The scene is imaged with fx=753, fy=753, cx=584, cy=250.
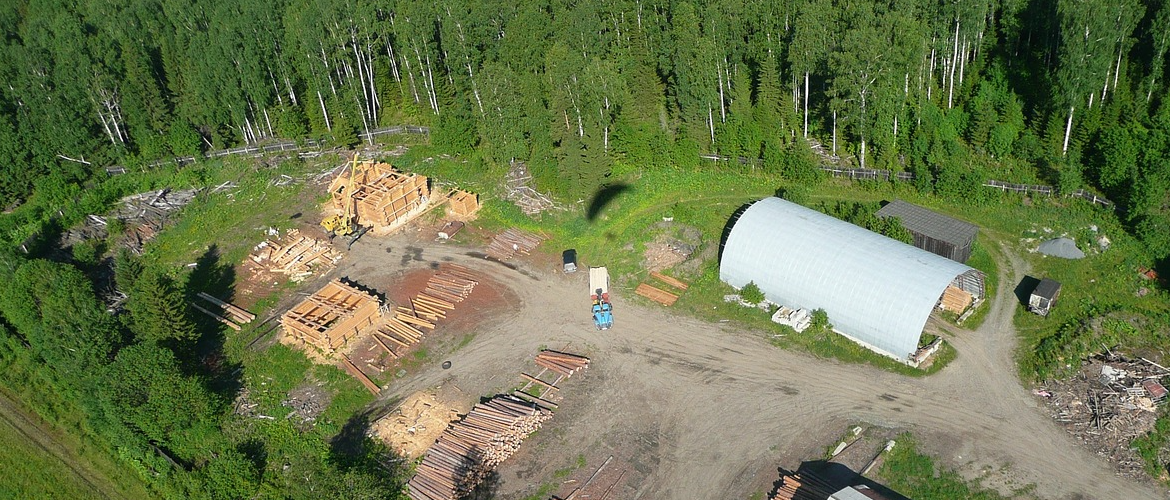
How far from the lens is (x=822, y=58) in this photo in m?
62.4

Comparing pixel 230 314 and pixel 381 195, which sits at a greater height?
pixel 381 195

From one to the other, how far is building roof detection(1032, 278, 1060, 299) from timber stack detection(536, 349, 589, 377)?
28143 mm

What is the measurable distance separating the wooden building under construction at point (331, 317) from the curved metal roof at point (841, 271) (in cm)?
2470

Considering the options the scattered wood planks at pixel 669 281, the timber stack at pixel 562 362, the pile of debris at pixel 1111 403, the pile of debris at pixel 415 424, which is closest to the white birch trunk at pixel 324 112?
the scattered wood planks at pixel 669 281

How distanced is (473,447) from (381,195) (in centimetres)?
2881

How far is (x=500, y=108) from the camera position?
216ft

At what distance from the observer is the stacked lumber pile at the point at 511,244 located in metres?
58.6

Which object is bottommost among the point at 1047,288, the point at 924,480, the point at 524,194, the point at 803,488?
the point at 924,480

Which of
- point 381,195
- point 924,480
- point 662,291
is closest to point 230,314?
point 381,195

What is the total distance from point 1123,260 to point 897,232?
558 inches

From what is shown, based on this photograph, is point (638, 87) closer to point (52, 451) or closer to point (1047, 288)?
point (1047, 288)

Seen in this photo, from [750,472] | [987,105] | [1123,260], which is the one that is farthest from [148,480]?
[987,105]

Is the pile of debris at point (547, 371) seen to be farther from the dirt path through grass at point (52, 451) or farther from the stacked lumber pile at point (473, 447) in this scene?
the dirt path through grass at point (52, 451)

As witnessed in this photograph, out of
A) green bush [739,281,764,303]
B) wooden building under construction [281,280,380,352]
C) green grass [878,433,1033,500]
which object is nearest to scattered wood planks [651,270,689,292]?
green bush [739,281,764,303]
